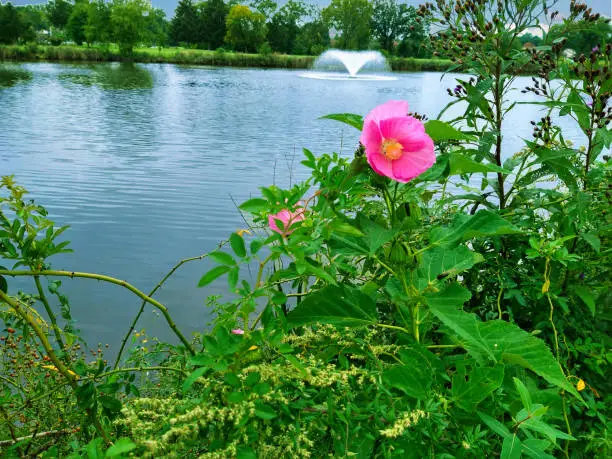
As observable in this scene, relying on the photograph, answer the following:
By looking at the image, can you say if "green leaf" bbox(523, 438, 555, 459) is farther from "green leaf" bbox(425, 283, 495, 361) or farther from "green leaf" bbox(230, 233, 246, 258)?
"green leaf" bbox(230, 233, 246, 258)

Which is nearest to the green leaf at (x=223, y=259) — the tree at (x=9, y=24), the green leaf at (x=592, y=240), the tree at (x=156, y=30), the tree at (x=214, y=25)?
the green leaf at (x=592, y=240)

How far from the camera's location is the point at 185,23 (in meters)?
81.2

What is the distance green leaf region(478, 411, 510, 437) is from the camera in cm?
95

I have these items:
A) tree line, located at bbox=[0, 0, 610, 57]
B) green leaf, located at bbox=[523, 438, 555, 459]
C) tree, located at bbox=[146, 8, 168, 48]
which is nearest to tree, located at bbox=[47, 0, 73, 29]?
tree line, located at bbox=[0, 0, 610, 57]

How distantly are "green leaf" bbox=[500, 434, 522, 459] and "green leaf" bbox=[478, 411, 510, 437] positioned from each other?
1 centimetres

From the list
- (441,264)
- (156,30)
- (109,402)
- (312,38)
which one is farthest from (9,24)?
(441,264)

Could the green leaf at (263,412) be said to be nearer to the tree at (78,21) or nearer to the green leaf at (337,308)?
the green leaf at (337,308)

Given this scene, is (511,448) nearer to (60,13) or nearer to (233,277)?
(233,277)

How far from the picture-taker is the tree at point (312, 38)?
77.0m

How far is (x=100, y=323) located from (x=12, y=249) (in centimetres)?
378

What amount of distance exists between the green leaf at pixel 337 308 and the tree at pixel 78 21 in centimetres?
8074

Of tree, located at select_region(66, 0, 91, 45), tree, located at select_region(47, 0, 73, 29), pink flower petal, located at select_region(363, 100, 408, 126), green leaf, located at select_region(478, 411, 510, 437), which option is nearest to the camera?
green leaf, located at select_region(478, 411, 510, 437)

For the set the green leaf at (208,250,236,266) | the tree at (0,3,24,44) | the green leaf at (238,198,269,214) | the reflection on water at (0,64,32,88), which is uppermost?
the tree at (0,3,24,44)

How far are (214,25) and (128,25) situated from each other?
21638 millimetres
